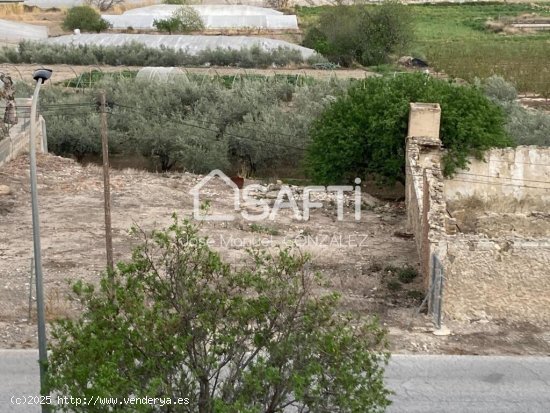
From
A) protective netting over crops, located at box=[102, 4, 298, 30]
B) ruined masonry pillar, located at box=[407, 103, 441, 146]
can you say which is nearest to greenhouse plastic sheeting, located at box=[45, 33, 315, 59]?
protective netting over crops, located at box=[102, 4, 298, 30]

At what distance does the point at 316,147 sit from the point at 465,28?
4216cm

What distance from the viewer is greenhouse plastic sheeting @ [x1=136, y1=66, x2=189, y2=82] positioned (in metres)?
34.7

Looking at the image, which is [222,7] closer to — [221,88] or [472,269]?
[221,88]

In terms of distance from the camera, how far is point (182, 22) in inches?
2151

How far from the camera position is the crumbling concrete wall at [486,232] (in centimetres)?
1447

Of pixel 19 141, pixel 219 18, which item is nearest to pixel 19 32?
pixel 219 18

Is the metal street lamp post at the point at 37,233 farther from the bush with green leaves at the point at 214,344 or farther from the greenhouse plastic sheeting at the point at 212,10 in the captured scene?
the greenhouse plastic sheeting at the point at 212,10

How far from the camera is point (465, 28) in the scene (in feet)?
203

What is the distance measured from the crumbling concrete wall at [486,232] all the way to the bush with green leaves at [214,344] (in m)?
6.78

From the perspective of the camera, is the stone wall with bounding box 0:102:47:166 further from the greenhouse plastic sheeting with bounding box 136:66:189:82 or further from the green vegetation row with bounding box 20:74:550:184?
the greenhouse plastic sheeting with bounding box 136:66:189:82

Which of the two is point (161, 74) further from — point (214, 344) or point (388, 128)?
point (214, 344)

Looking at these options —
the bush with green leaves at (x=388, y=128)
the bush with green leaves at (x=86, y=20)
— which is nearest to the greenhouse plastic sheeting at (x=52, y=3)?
the bush with green leaves at (x=86, y=20)

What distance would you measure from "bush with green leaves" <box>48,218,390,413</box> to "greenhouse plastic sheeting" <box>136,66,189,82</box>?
26.7 meters

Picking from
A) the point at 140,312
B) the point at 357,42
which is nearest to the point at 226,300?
the point at 140,312
